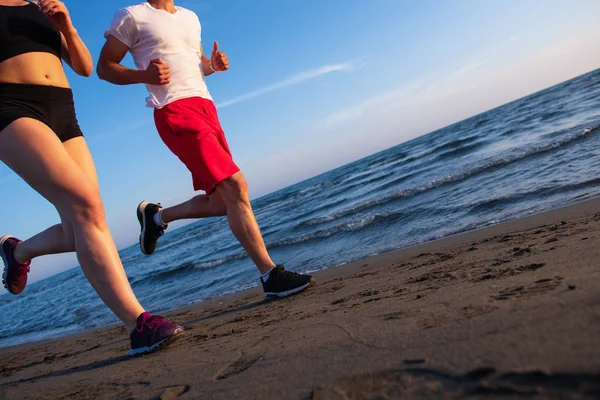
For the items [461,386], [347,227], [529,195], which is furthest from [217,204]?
[347,227]

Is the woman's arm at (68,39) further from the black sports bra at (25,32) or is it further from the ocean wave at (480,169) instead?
the ocean wave at (480,169)

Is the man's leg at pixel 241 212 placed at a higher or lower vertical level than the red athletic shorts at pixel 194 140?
lower

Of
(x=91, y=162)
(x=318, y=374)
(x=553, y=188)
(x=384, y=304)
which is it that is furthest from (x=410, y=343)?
(x=553, y=188)

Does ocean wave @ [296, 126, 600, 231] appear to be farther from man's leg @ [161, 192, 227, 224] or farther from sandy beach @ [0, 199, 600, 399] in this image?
man's leg @ [161, 192, 227, 224]

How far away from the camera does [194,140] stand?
9.94 ft

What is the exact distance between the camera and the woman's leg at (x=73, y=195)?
7.19ft

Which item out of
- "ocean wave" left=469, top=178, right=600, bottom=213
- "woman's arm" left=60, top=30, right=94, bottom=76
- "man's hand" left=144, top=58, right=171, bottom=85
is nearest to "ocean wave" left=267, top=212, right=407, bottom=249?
"ocean wave" left=469, top=178, right=600, bottom=213

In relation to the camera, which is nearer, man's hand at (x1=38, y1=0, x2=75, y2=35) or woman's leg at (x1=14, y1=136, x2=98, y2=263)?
man's hand at (x1=38, y1=0, x2=75, y2=35)

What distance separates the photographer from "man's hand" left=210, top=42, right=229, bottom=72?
3391 millimetres

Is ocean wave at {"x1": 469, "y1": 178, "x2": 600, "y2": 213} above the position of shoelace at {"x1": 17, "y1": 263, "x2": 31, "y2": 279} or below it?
below

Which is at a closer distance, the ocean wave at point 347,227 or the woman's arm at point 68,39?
the woman's arm at point 68,39

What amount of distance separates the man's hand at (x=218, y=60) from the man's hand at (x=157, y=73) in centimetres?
59

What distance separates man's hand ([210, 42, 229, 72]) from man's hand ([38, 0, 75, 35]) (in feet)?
3.56

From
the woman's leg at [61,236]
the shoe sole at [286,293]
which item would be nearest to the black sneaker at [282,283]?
the shoe sole at [286,293]
